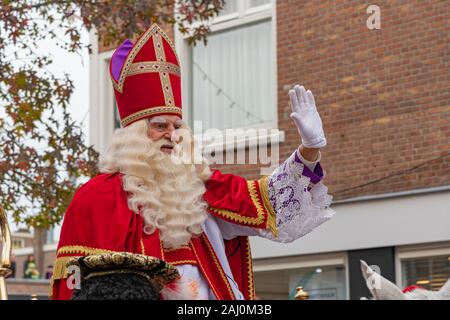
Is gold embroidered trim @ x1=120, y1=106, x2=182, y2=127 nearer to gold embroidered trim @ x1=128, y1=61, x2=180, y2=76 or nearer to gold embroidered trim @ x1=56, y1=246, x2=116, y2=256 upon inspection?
gold embroidered trim @ x1=128, y1=61, x2=180, y2=76

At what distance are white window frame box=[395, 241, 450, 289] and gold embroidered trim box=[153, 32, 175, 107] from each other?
18.2ft

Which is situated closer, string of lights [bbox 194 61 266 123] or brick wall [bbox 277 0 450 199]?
brick wall [bbox 277 0 450 199]

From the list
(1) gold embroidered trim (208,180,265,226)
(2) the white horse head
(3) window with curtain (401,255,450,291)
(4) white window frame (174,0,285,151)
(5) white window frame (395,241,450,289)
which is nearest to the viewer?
(2) the white horse head

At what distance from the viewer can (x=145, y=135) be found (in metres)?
5.62

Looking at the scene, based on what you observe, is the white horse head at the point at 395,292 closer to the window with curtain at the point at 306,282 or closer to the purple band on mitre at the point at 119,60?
the purple band on mitre at the point at 119,60

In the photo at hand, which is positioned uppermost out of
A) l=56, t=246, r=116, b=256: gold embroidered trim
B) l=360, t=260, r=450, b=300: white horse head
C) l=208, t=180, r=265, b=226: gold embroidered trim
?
l=208, t=180, r=265, b=226: gold embroidered trim

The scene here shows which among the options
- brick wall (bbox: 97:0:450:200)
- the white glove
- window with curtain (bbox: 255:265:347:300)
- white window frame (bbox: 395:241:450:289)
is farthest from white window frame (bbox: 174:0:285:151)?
the white glove

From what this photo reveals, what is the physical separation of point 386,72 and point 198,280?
6.55 metres

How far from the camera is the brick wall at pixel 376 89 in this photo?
1112cm

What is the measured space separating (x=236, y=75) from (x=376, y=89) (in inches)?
77.1

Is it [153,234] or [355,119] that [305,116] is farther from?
[355,119]

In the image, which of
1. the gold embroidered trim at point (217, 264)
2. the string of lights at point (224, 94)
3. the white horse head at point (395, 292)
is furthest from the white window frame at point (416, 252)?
the white horse head at point (395, 292)

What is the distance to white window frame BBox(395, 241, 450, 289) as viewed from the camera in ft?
35.6
